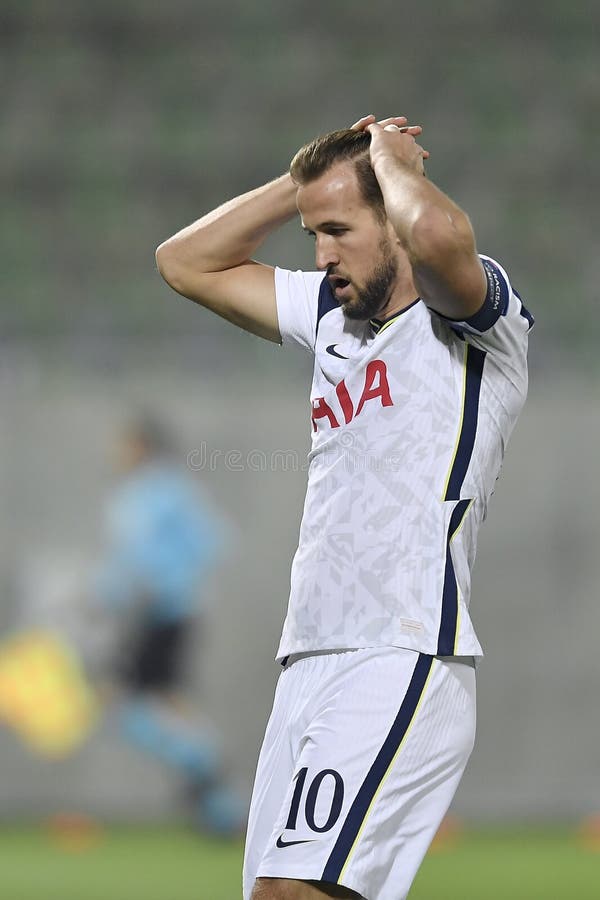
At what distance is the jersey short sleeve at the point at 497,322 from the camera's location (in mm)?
2367

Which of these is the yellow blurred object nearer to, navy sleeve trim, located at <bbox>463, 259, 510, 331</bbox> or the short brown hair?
the short brown hair

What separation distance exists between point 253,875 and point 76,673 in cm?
429

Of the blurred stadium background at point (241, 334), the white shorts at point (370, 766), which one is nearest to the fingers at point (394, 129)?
the white shorts at point (370, 766)

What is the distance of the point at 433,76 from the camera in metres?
8.16

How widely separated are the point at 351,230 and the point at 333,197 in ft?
0.26

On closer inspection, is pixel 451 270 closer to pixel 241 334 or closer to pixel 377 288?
pixel 377 288

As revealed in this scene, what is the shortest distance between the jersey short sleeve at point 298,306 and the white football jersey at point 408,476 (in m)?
0.20

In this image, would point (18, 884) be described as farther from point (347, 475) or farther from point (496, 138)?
point (496, 138)

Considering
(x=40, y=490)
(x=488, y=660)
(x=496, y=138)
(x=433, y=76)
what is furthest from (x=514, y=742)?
(x=433, y=76)

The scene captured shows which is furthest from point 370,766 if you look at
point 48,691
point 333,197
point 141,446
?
point 48,691

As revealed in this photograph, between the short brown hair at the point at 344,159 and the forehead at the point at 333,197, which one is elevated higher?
the short brown hair at the point at 344,159

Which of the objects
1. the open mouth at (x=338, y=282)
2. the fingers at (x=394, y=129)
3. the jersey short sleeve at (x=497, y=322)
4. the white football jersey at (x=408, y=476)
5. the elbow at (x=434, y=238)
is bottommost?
the white football jersey at (x=408, y=476)

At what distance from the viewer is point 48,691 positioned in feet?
21.7

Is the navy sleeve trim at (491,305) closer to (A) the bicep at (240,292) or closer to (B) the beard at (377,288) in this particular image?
(B) the beard at (377,288)
